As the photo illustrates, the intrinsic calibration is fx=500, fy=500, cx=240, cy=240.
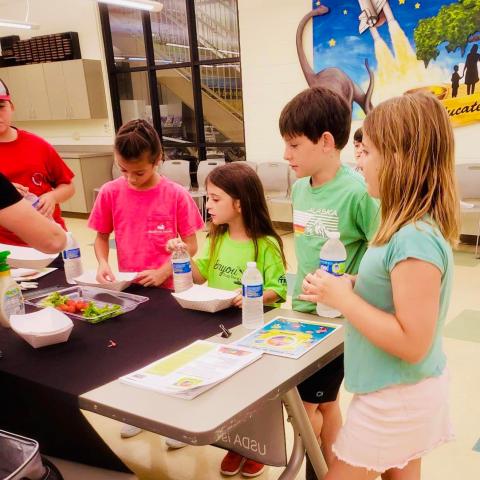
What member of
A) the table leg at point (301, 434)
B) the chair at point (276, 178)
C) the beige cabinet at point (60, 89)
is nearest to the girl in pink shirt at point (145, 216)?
the table leg at point (301, 434)

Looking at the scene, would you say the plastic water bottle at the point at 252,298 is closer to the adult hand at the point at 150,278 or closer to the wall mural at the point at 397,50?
the adult hand at the point at 150,278

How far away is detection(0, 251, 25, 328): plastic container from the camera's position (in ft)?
5.19

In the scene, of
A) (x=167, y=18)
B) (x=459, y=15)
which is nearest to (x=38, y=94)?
(x=167, y=18)

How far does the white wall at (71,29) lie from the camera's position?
698 centimetres

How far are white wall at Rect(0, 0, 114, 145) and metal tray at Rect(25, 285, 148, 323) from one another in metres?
5.82

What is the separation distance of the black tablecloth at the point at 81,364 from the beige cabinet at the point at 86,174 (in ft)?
17.7

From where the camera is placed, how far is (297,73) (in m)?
5.59

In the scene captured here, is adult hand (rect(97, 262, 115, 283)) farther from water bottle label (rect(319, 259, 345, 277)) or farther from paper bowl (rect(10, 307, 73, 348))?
water bottle label (rect(319, 259, 345, 277))

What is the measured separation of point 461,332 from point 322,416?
172cm

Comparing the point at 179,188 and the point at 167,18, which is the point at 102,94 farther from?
the point at 179,188

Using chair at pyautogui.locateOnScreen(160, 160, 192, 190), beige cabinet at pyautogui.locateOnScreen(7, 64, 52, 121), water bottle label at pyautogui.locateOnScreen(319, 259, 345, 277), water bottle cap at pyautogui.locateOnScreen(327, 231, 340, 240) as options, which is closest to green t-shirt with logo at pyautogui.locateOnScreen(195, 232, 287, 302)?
water bottle cap at pyautogui.locateOnScreen(327, 231, 340, 240)

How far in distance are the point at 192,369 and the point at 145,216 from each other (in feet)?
3.29

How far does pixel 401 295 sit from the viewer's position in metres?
1.01

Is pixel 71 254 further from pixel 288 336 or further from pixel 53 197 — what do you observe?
pixel 288 336
